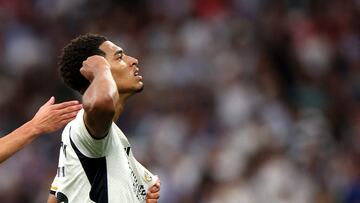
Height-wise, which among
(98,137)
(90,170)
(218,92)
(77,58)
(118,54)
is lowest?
(90,170)

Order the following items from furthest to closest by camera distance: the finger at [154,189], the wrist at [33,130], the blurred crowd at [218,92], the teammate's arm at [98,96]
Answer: the blurred crowd at [218,92], the finger at [154,189], the wrist at [33,130], the teammate's arm at [98,96]

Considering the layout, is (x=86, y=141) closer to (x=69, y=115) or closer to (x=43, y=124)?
(x=69, y=115)

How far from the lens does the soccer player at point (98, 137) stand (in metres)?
5.05

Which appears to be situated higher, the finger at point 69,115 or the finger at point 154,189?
the finger at point 69,115

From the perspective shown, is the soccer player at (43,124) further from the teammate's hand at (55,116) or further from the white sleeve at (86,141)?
the white sleeve at (86,141)

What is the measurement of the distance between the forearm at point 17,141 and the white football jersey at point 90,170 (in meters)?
0.39

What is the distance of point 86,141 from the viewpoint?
5.23m

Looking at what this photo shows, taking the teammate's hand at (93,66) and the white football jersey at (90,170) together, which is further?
the white football jersey at (90,170)

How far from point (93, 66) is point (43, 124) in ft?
2.32

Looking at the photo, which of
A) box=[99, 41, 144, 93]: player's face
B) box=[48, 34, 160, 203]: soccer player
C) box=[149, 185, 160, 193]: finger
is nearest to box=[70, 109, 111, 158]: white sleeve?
box=[48, 34, 160, 203]: soccer player

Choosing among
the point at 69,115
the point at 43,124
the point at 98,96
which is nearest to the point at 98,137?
the point at 98,96

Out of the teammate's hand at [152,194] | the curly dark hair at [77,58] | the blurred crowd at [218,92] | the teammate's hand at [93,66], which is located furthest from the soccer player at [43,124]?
the blurred crowd at [218,92]

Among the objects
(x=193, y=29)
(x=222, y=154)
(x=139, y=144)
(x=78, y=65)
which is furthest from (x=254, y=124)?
(x=78, y=65)

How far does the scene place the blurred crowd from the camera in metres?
10.9
